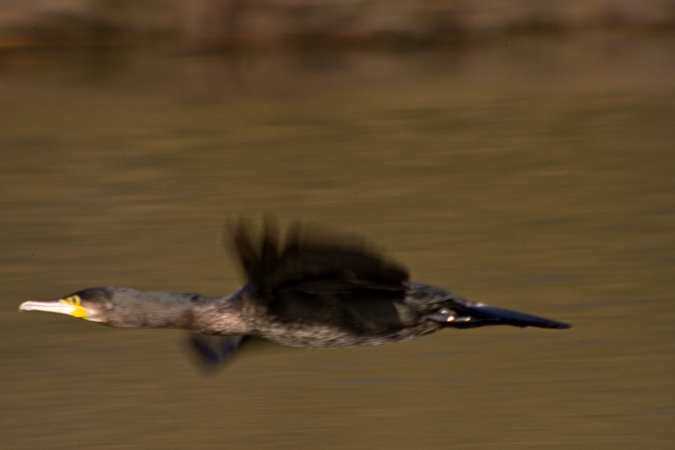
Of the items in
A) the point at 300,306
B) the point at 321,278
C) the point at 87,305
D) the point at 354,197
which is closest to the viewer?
the point at 321,278

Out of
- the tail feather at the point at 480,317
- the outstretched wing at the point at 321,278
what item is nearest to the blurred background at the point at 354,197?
the tail feather at the point at 480,317

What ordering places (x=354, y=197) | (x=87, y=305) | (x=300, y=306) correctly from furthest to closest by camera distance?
(x=354, y=197) < (x=87, y=305) < (x=300, y=306)

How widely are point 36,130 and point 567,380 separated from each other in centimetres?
628

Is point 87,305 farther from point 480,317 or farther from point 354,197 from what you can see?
point 354,197

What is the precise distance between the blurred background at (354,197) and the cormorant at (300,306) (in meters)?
0.57

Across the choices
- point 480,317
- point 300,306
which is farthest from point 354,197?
point 300,306

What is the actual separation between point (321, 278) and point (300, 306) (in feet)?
0.53

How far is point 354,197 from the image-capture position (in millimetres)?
7438

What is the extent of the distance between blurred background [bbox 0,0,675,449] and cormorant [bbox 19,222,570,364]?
1.85 ft

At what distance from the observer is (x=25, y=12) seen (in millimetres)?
13141

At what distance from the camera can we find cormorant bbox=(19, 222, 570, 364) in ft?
11.3

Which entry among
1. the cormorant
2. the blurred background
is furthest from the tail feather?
the blurred background

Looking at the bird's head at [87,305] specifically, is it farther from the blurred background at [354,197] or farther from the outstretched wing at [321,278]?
the blurred background at [354,197]

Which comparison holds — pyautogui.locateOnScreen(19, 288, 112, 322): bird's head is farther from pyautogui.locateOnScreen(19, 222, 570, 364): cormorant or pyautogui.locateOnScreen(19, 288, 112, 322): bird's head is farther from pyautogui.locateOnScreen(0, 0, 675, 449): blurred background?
pyautogui.locateOnScreen(0, 0, 675, 449): blurred background
